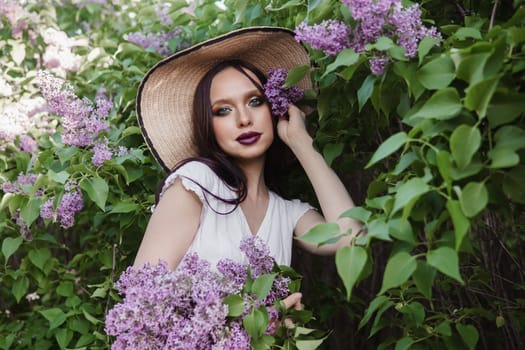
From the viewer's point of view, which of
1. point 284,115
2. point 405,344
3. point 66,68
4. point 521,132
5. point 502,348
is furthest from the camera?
point 66,68

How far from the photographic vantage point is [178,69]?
1867 mm

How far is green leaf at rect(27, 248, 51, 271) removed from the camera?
204 centimetres

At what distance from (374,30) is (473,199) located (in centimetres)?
47

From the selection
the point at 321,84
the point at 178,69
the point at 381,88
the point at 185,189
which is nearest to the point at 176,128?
the point at 178,69

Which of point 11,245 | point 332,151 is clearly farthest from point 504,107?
point 11,245

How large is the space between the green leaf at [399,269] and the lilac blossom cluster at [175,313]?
39 centimetres

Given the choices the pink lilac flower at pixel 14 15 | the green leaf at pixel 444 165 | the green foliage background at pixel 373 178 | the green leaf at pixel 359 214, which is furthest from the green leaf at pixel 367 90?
the pink lilac flower at pixel 14 15

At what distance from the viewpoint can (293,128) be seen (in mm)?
1771

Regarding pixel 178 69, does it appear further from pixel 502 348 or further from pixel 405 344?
pixel 502 348

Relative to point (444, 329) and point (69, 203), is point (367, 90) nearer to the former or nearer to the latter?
point (444, 329)

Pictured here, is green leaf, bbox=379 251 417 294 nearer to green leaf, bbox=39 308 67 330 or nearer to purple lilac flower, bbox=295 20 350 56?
purple lilac flower, bbox=295 20 350 56

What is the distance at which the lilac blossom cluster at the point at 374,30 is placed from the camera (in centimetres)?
124

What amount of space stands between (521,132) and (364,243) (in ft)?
0.97

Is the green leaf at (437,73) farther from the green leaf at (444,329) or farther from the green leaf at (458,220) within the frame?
the green leaf at (444,329)
